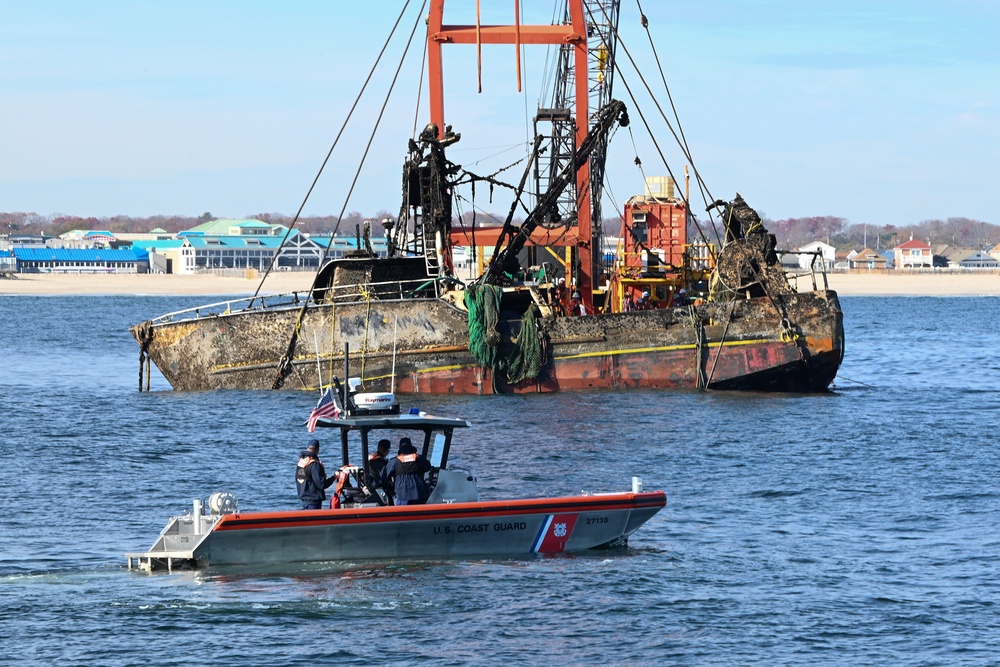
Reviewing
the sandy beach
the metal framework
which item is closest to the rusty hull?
the metal framework

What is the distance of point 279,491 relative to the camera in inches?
1051

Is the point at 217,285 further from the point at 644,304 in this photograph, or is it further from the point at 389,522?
the point at 389,522

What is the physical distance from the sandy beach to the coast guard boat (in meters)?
126

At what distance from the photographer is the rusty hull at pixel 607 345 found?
38.8 meters

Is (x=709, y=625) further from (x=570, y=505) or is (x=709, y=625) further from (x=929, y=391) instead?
(x=929, y=391)

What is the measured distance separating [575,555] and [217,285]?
152762mm

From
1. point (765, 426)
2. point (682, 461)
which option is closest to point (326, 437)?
point (682, 461)

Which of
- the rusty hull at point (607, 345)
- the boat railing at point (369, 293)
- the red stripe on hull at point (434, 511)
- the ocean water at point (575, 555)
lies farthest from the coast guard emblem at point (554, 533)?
the boat railing at point (369, 293)

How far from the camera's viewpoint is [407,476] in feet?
65.3

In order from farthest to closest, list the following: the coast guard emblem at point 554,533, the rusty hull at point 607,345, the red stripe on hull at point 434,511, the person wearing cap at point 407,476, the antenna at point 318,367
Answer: the rusty hull at point 607,345 → the antenna at point 318,367 → the coast guard emblem at point 554,533 → the person wearing cap at point 407,476 → the red stripe on hull at point 434,511

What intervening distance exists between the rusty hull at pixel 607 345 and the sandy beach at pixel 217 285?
106 meters

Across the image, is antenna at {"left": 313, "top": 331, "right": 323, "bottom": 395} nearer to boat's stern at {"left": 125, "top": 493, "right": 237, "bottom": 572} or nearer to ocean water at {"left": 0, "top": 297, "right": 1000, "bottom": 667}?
ocean water at {"left": 0, "top": 297, "right": 1000, "bottom": 667}

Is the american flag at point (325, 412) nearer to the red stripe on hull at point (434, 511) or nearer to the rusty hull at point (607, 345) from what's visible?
the red stripe on hull at point (434, 511)

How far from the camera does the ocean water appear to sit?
17.1 meters
